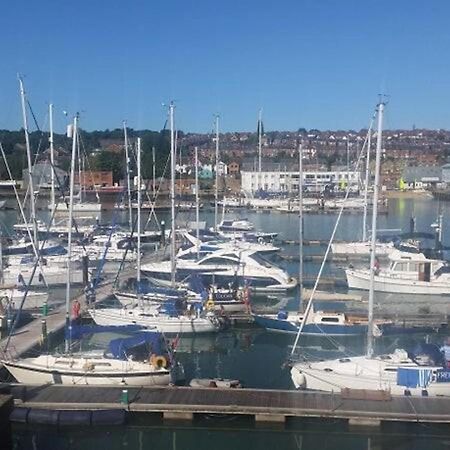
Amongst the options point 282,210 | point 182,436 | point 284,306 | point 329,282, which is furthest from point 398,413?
point 282,210

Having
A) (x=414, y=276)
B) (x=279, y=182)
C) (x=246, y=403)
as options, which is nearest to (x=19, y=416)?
(x=246, y=403)

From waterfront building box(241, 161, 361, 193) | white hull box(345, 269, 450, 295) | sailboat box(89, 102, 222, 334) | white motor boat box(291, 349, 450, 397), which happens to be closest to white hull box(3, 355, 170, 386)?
white motor boat box(291, 349, 450, 397)

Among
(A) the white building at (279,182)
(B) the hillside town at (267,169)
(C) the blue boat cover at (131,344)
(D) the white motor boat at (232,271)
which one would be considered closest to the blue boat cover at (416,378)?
(C) the blue boat cover at (131,344)

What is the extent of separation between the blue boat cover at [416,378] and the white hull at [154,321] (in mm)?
5735

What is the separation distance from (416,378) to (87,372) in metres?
5.36

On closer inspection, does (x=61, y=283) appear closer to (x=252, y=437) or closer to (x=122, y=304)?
(x=122, y=304)

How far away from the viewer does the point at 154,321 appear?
15766 millimetres

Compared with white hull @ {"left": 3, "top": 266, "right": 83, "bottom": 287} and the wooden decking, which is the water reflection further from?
white hull @ {"left": 3, "top": 266, "right": 83, "bottom": 287}

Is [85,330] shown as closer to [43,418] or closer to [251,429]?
[43,418]

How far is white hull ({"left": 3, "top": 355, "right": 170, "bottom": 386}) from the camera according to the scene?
11.7 metres

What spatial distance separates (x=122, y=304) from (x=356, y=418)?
→ 8.36 m

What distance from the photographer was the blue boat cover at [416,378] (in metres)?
11.2

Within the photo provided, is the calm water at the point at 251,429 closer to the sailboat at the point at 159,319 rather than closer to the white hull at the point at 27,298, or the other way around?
the sailboat at the point at 159,319

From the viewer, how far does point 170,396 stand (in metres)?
11.3
